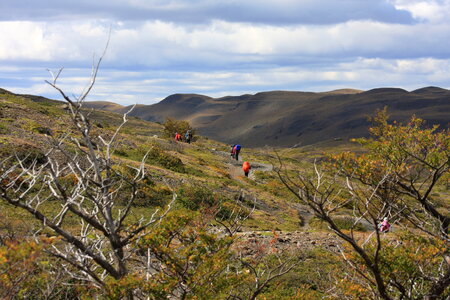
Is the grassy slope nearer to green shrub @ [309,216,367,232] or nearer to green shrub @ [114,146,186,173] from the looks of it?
green shrub @ [114,146,186,173]

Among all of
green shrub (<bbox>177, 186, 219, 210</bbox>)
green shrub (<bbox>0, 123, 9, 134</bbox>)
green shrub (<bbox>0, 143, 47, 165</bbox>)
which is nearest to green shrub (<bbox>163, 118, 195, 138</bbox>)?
green shrub (<bbox>0, 123, 9, 134</bbox>)

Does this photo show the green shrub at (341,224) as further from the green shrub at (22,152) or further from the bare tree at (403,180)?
the green shrub at (22,152)

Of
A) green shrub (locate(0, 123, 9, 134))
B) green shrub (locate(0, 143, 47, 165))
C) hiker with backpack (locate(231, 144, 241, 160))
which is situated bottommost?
hiker with backpack (locate(231, 144, 241, 160))

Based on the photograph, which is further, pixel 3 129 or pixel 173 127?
pixel 173 127

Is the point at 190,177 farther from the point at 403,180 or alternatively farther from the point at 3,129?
the point at 403,180

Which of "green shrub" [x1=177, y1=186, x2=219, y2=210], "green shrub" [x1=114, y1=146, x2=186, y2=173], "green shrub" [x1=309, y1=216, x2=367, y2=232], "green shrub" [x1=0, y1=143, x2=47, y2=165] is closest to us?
"green shrub" [x1=0, y1=143, x2=47, y2=165]

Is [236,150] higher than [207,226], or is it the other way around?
[207,226]

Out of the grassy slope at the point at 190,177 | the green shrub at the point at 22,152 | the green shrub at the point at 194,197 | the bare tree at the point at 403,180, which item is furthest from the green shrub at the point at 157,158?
the bare tree at the point at 403,180

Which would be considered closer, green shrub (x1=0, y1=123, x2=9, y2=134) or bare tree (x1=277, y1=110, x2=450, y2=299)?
bare tree (x1=277, y1=110, x2=450, y2=299)

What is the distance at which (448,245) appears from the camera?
11367 mm

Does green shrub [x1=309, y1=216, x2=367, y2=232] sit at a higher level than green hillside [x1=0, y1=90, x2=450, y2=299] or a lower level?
lower

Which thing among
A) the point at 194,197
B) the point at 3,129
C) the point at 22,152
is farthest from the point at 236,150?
the point at 22,152

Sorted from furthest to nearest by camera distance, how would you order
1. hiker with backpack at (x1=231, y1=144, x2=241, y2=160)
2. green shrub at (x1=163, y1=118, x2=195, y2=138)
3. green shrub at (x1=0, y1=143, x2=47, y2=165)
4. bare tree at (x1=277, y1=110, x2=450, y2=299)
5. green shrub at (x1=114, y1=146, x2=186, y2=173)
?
green shrub at (x1=163, y1=118, x2=195, y2=138), hiker with backpack at (x1=231, y1=144, x2=241, y2=160), green shrub at (x1=114, y1=146, x2=186, y2=173), green shrub at (x1=0, y1=143, x2=47, y2=165), bare tree at (x1=277, y1=110, x2=450, y2=299)

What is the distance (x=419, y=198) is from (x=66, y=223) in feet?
57.0
